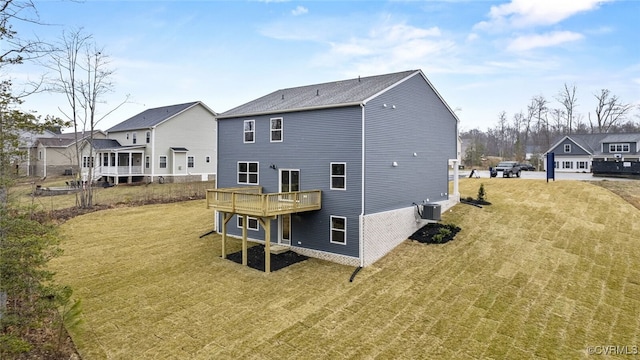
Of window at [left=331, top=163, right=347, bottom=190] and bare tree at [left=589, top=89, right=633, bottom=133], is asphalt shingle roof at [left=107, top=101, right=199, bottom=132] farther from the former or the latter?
bare tree at [left=589, top=89, right=633, bottom=133]

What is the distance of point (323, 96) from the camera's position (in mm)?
15414

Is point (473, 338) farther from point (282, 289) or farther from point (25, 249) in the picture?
point (25, 249)

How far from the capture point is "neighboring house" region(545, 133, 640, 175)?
36062 mm

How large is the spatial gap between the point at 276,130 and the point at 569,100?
53960 millimetres

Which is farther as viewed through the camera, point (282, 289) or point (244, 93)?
point (244, 93)

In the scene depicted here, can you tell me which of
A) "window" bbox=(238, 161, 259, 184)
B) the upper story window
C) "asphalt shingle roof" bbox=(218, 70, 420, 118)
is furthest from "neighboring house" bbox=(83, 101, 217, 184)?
the upper story window

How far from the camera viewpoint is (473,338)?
8484 millimetres

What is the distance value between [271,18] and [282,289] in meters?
14.1

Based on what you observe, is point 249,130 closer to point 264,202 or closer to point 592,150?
point 264,202

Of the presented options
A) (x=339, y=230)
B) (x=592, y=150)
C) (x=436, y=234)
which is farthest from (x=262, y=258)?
(x=592, y=150)

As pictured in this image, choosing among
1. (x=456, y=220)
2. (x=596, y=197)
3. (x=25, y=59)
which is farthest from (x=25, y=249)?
(x=596, y=197)

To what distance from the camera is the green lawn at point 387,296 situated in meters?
8.27

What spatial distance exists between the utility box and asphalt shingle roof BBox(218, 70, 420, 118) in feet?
19.6

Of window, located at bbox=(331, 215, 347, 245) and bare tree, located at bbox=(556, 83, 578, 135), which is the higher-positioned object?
bare tree, located at bbox=(556, 83, 578, 135)
